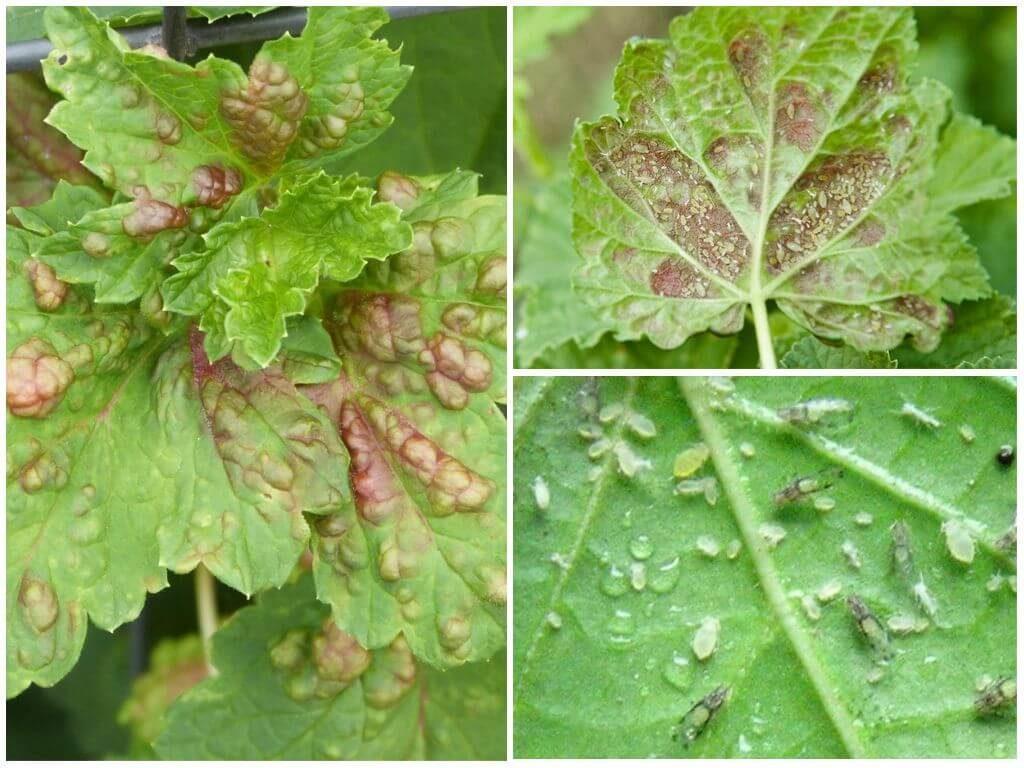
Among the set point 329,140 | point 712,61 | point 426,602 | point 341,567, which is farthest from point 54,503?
point 712,61

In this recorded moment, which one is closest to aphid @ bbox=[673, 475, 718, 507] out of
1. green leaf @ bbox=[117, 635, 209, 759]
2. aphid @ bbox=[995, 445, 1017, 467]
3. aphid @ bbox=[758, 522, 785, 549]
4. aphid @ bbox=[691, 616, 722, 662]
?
aphid @ bbox=[758, 522, 785, 549]

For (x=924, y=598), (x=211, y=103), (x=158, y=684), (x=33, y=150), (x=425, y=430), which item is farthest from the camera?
(x=158, y=684)

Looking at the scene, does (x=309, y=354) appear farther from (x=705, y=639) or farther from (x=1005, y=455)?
(x=1005, y=455)

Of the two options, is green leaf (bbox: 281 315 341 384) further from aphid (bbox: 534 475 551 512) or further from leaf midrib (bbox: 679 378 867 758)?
leaf midrib (bbox: 679 378 867 758)

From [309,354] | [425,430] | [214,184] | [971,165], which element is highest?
[214,184]

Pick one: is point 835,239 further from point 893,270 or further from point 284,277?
point 284,277

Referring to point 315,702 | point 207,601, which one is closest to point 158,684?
point 207,601

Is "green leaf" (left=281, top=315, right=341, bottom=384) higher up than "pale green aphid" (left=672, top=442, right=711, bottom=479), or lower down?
higher up

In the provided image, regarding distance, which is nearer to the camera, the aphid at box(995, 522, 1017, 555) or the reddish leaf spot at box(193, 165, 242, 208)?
the reddish leaf spot at box(193, 165, 242, 208)

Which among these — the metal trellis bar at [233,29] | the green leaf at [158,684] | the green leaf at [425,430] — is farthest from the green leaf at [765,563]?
the green leaf at [158,684]
